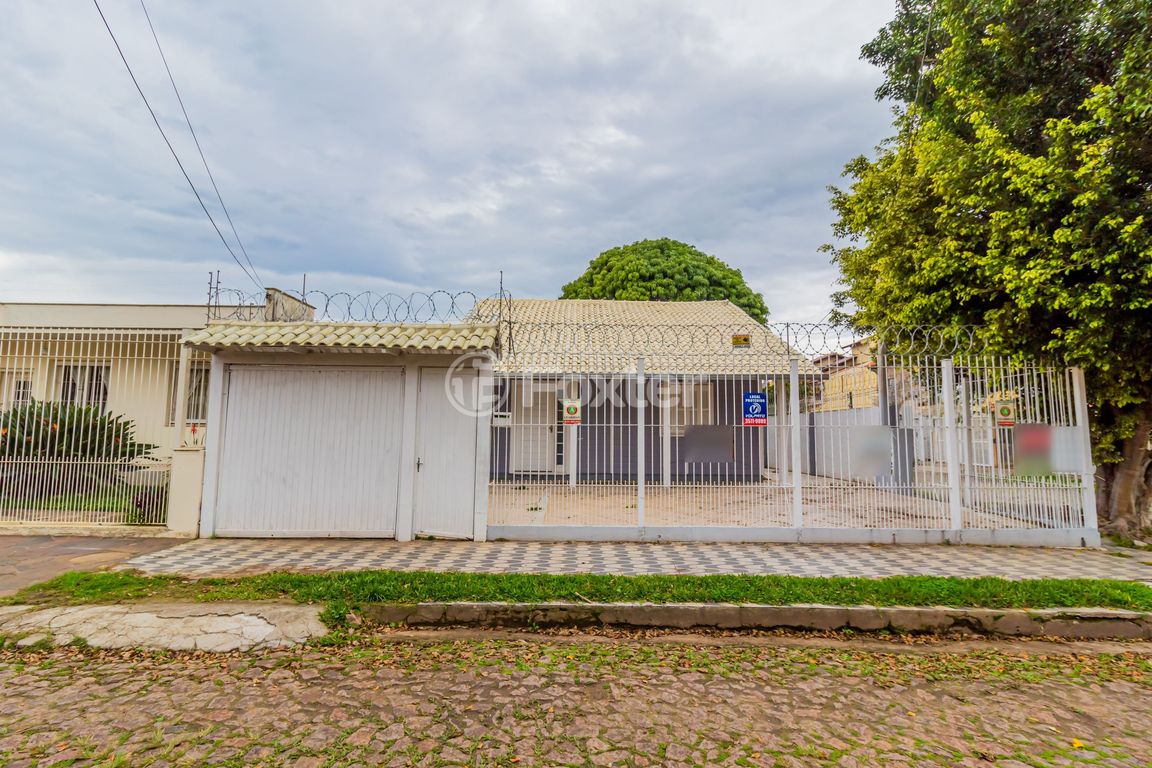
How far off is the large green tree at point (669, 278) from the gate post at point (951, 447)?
52.6 feet

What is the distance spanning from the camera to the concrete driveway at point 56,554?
573 cm

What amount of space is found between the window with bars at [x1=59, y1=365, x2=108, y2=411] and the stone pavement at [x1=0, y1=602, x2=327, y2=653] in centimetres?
414

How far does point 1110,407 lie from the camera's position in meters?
8.08

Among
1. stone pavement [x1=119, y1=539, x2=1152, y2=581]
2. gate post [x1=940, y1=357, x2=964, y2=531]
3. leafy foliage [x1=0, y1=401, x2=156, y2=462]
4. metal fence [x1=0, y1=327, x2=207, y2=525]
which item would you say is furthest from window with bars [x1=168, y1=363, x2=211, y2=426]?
gate post [x1=940, y1=357, x2=964, y2=531]

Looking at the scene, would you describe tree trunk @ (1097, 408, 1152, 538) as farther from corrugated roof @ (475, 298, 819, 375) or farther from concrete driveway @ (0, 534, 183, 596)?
concrete driveway @ (0, 534, 183, 596)

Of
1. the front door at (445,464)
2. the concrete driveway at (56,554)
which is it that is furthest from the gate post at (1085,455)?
the concrete driveway at (56,554)

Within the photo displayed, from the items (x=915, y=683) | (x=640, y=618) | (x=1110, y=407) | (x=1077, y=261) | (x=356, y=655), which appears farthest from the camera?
(x=1110, y=407)

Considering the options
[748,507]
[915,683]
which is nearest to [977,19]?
[748,507]

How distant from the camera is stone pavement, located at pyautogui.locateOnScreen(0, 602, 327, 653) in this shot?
4266 mm

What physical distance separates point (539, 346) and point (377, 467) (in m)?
7.49

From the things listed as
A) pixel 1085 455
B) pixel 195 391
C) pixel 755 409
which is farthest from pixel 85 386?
pixel 1085 455

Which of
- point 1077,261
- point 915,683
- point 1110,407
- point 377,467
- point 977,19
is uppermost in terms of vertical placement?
point 977,19

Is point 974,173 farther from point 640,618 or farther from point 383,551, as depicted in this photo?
point 383,551

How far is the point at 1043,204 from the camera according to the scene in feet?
22.9
